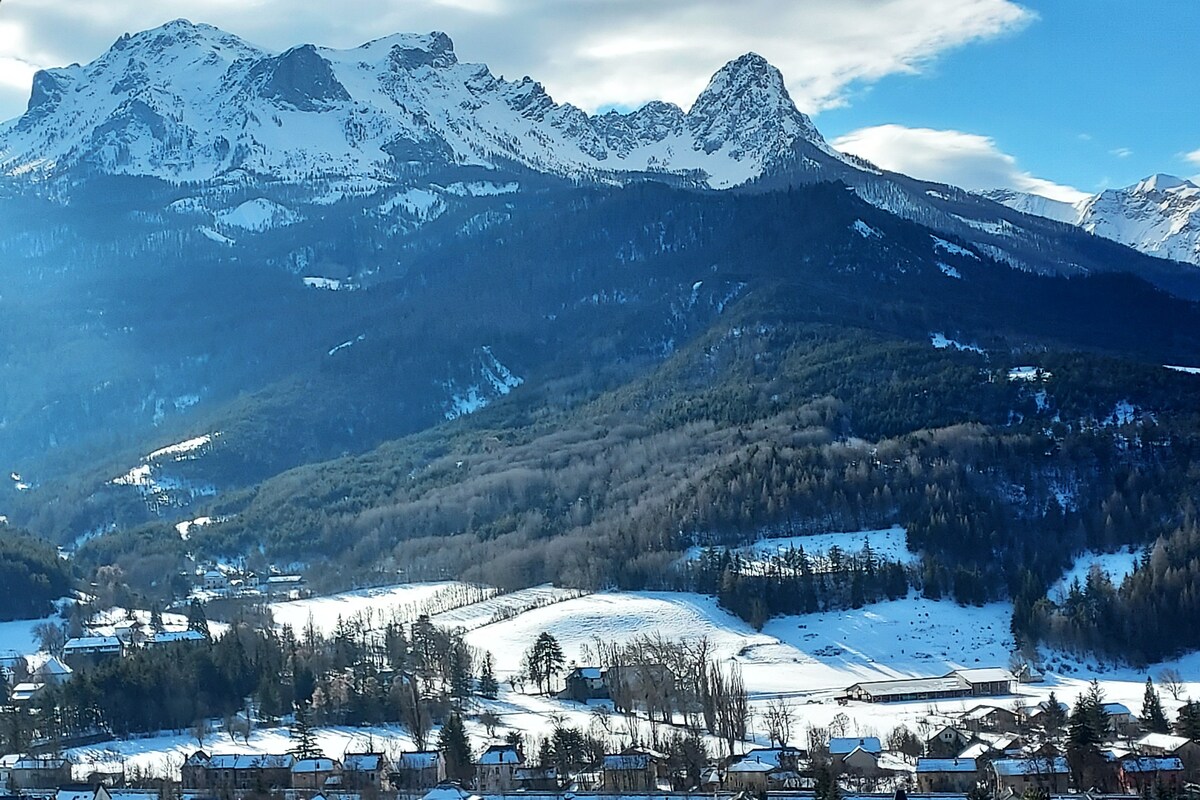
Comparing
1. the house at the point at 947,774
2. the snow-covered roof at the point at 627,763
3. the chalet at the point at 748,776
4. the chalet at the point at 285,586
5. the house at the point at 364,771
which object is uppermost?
the chalet at the point at 285,586

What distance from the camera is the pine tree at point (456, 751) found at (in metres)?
68.8

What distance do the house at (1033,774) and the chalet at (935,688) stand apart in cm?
1762

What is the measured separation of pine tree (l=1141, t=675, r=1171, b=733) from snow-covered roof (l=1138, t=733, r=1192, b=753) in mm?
1383

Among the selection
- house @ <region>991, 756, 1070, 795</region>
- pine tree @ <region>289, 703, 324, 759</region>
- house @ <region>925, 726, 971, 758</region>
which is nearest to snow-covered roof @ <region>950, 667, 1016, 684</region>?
house @ <region>925, 726, 971, 758</region>

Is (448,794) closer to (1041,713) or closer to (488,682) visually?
(488,682)

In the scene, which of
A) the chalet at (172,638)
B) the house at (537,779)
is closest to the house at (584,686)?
the house at (537,779)

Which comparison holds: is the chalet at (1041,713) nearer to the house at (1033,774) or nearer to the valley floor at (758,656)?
the valley floor at (758,656)

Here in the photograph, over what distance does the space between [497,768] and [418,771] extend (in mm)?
3399

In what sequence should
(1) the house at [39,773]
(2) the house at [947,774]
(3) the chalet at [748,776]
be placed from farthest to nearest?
(1) the house at [39,773] → (2) the house at [947,774] → (3) the chalet at [748,776]

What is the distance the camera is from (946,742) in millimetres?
71688

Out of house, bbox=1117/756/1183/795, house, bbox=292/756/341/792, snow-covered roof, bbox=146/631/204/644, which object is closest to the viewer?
house, bbox=1117/756/1183/795

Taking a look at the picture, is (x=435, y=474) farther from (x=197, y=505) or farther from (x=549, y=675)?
(x=549, y=675)

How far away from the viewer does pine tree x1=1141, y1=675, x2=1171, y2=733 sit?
240 ft

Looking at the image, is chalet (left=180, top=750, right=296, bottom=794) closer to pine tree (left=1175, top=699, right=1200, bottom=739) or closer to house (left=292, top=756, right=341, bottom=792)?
house (left=292, top=756, right=341, bottom=792)
